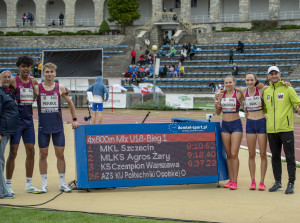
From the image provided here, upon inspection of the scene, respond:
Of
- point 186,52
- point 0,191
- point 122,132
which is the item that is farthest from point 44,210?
point 186,52

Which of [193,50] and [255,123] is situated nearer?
[255,123]

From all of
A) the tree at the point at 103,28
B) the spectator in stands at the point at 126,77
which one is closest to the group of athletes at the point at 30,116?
the spectator in stands at the point at 126,77

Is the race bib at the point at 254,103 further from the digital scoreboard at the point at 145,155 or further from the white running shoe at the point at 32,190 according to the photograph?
the white running shoe at the point at 32,190

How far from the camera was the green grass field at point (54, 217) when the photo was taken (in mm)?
6605

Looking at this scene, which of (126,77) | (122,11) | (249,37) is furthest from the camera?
(122,11)

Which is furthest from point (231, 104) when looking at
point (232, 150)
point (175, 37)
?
point (175, 37)

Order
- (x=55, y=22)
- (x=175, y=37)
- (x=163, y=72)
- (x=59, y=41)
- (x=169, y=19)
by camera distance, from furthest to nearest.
A: (x=55, y=22)
(x=169, y=19)
(x=59, y=41)
(x=175, y=37)
(x=163, y=72)

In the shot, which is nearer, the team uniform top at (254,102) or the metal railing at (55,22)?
the team uniform top at (254,102)

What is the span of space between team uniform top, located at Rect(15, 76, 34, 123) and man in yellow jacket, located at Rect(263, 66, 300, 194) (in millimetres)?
4120

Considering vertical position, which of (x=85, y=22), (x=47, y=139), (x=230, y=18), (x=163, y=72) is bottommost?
(x=47, y=139)

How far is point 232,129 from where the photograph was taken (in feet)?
29.9

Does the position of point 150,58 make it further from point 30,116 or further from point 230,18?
point 30,116

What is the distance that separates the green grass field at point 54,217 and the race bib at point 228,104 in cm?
321

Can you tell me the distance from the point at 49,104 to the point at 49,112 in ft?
0.45
